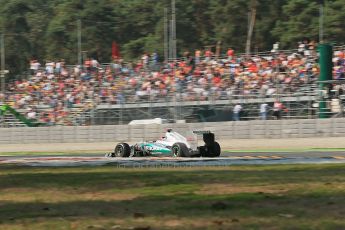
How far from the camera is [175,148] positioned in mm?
18938

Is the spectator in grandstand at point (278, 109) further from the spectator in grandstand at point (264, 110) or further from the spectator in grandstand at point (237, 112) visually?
the spectator in grandstand at point (237, 112)

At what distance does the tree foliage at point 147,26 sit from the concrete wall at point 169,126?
75.7 feet

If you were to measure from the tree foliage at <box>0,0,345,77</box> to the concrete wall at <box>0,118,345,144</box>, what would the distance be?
75.7 ft

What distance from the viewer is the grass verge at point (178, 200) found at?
6812 millimetres

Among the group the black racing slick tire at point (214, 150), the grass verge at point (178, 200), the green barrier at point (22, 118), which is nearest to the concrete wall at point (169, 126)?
the green barrier at point (22, 118)

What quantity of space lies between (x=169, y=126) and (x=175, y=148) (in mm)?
9795

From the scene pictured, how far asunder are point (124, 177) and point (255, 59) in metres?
22.8

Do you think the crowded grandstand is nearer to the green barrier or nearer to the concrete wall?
the green barrier

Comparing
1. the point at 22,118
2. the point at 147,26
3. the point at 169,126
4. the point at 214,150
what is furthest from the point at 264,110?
the point at 147,26

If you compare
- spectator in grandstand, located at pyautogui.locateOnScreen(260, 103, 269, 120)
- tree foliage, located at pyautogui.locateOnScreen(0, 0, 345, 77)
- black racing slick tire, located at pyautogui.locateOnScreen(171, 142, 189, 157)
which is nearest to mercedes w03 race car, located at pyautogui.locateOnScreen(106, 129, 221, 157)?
black racing slick tire, located at pyautogui.locateOnScreen(171, 142, 189, 157)

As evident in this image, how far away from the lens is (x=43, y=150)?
1133 inches

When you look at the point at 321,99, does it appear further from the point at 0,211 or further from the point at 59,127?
the point at 0,211

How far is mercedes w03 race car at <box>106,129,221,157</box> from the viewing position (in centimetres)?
1888

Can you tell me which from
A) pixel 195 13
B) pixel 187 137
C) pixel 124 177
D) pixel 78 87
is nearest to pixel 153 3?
pixel 195 13
